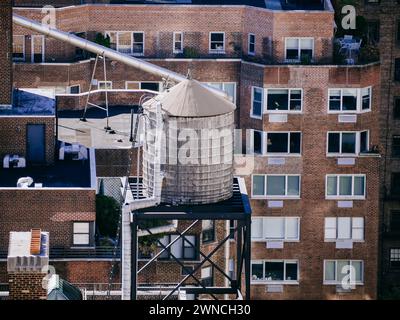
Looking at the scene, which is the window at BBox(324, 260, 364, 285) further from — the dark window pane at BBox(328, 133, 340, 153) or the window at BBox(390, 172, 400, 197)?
the window at BBox(390, 172, 400, 197)

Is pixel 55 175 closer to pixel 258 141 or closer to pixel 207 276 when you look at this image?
pixel 207 276

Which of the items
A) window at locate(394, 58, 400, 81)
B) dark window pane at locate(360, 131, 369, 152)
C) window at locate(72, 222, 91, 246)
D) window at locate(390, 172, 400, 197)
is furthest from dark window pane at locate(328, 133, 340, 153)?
window at locate(72, 222, 91, 246)

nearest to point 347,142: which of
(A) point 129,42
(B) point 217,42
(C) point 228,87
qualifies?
(C) point 228,87

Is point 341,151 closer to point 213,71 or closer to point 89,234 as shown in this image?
point 213,71

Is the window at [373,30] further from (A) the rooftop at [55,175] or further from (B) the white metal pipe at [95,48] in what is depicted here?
(A) the rooftop at [55,175]

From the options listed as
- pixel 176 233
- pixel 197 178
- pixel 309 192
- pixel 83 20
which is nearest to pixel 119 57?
pixel 83 20

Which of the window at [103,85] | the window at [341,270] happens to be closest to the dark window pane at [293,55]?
the window at [103,85]

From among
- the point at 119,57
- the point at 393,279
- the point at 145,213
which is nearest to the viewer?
the point at 145,213
